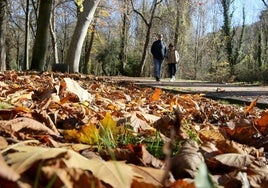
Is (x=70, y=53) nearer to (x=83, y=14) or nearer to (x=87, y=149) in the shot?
(x=83, y=14)

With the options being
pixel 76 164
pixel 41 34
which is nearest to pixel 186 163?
pixel 76 164

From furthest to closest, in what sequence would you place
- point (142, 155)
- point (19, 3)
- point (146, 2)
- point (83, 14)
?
point (146, 2) → point (19, 3) → point (83, 14) → point (142, 155)

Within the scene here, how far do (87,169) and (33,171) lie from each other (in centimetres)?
15

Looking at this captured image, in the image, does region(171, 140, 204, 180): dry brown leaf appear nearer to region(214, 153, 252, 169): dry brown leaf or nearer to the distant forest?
region(214, 153, 252, 169): dry brown leaf

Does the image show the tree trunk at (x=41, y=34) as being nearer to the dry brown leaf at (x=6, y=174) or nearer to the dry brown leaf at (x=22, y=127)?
the dry brown leaf at (x=22, y=127)

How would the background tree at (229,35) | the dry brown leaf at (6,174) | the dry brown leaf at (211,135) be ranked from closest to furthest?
the dry brown leaf at (6,174) < the dry brown leaf at (211,135) < the background tree at (229,35)

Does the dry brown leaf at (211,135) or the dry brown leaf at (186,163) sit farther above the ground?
the dry brown leaf at (186,163)

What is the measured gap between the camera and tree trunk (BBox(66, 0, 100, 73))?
60.6 ft

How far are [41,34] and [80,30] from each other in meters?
2.80

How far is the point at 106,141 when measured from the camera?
176cm

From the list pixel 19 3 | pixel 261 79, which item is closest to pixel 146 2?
pixel 19 3

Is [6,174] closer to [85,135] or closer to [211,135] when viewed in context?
[85,135]

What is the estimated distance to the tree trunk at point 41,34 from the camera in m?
16.2

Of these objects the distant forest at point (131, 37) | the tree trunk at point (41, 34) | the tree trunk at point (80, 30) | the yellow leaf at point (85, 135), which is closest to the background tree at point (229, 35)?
the distant forest at point (131, 37)
